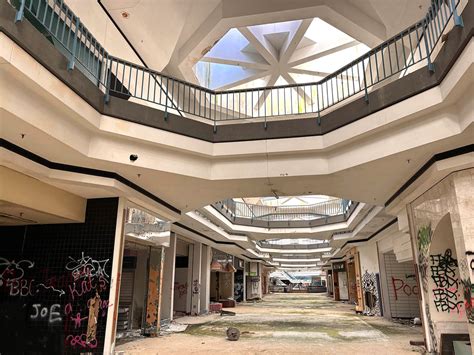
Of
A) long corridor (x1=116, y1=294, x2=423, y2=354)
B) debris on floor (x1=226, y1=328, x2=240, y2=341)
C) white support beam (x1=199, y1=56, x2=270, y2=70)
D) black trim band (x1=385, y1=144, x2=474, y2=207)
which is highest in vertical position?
white support beam (x1=199, y1=56, x2=270, y2=70)

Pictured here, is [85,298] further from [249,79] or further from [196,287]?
[249,79]

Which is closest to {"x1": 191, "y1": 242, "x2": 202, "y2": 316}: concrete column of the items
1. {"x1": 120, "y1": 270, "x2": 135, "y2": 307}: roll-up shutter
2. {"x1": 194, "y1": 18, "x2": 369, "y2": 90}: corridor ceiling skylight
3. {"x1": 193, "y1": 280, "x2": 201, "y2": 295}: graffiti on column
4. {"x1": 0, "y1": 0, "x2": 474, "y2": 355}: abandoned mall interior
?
{"x1": 193, "y1": 280, "x2": 201, "y2": 295}: graffiti on column

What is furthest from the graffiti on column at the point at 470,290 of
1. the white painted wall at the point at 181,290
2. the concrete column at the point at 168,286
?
the white painted wall at the point at 181,290

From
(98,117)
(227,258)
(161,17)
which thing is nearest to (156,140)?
(98,117)

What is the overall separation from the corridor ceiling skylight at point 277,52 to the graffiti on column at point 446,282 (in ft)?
30.1

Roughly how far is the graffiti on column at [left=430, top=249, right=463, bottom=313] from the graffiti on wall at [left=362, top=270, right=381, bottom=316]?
11057 mm

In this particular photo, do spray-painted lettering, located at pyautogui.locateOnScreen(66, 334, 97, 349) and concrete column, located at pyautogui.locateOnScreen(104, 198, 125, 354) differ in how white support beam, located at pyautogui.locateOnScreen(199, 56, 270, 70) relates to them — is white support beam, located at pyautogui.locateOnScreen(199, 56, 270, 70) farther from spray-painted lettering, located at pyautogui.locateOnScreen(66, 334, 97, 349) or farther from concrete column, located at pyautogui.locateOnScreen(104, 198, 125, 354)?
spray-painted lettering, located at pyautogui.locateOnScreen(66, 334, 97, 349)

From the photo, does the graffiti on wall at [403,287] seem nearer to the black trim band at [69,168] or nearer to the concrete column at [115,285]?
the black trim band at [69,168]

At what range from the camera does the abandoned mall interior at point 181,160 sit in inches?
240

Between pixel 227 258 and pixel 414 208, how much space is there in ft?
63.3

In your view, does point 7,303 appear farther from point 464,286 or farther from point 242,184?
point 464,286

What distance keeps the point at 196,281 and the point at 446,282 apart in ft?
45.3

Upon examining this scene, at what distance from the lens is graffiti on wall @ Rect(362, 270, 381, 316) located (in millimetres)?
18641

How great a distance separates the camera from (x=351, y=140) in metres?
7.55
